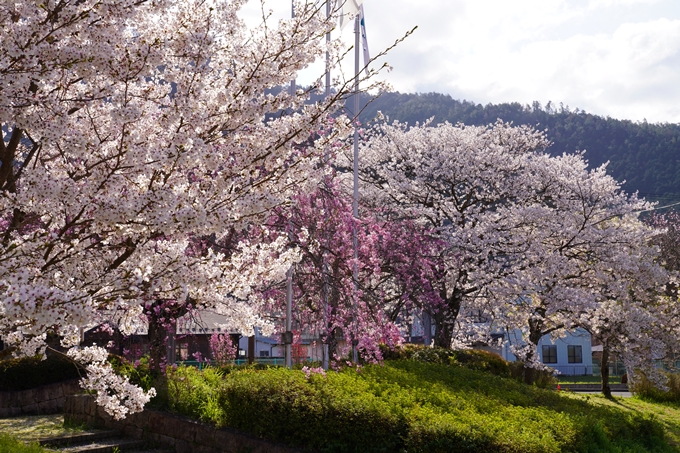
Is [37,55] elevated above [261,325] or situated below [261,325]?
above

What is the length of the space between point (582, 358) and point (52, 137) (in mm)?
48533

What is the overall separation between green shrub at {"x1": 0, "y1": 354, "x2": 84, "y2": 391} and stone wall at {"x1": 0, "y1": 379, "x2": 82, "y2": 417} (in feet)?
0.53

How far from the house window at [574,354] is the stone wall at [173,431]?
42284 millimetres

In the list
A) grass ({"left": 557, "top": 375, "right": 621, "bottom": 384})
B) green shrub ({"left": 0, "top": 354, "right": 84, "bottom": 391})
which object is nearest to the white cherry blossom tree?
green shrub ({"left": 0, "top": 354, "right": 84, "bottom": 391})

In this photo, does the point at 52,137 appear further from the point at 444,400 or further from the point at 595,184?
the point at 595,184

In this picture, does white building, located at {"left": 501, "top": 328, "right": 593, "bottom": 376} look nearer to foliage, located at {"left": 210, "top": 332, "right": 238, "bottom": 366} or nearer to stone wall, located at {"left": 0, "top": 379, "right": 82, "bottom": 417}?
foliage, located at {"left": 210, "top": 332, "right": 238, "bottom": 366}

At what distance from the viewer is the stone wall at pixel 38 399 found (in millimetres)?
13798

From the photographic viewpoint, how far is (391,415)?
782 centimetres

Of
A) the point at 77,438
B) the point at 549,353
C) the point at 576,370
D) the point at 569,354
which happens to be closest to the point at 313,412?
the point at 77,438

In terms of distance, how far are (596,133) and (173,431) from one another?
65518 mm

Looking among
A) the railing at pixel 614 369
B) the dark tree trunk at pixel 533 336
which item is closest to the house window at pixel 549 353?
the railing at pixel 614 369

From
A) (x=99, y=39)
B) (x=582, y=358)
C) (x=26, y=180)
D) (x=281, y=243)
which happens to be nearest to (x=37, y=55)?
(x=99, y=39)

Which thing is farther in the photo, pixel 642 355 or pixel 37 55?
pixel 642 355

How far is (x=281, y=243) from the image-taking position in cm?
756
